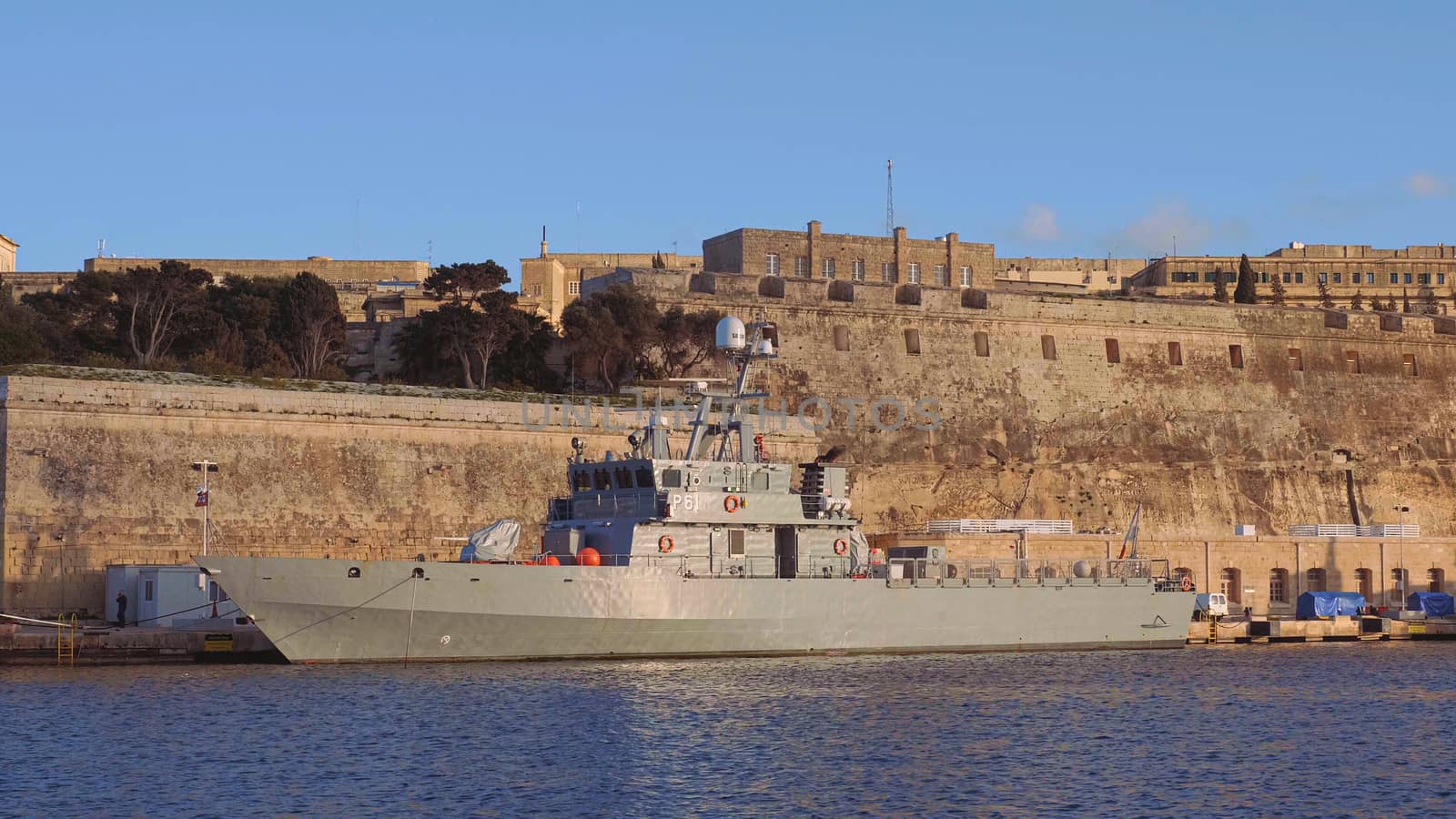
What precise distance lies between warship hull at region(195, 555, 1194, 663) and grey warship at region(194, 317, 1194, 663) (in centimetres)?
3

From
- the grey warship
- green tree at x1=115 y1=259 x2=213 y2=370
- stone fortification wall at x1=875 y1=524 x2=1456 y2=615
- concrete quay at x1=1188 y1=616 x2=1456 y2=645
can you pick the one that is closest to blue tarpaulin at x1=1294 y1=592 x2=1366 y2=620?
concrete quay at x1=1188 y1=616 x2=1456 y2=645

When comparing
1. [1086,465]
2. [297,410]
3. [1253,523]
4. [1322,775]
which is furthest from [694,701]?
[1253,523]

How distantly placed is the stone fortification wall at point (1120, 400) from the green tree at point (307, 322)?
8.82m

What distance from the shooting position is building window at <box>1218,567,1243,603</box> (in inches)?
1529

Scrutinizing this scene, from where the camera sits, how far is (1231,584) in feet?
128

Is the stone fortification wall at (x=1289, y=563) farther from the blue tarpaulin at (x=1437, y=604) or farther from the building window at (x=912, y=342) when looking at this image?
the building window at (x=912, y=342)

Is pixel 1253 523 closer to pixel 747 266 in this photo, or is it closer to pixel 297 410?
pixel 747 266

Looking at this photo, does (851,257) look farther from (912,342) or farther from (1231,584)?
(1231,584)

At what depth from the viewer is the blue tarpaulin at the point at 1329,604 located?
36.3 metres

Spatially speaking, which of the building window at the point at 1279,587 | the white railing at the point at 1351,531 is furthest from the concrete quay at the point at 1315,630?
the white railing at the point at 1351,531

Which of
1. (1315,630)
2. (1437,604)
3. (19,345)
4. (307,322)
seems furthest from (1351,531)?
(19,345)

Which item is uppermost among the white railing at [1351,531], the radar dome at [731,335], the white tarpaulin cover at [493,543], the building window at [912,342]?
the building window at [912,342]

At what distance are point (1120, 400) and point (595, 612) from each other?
25.7 m

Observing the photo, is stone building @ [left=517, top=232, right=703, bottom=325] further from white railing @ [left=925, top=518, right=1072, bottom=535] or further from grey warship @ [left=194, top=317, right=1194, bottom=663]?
grey warship @ [left=194, top=317, right=1194, bottom=663]
